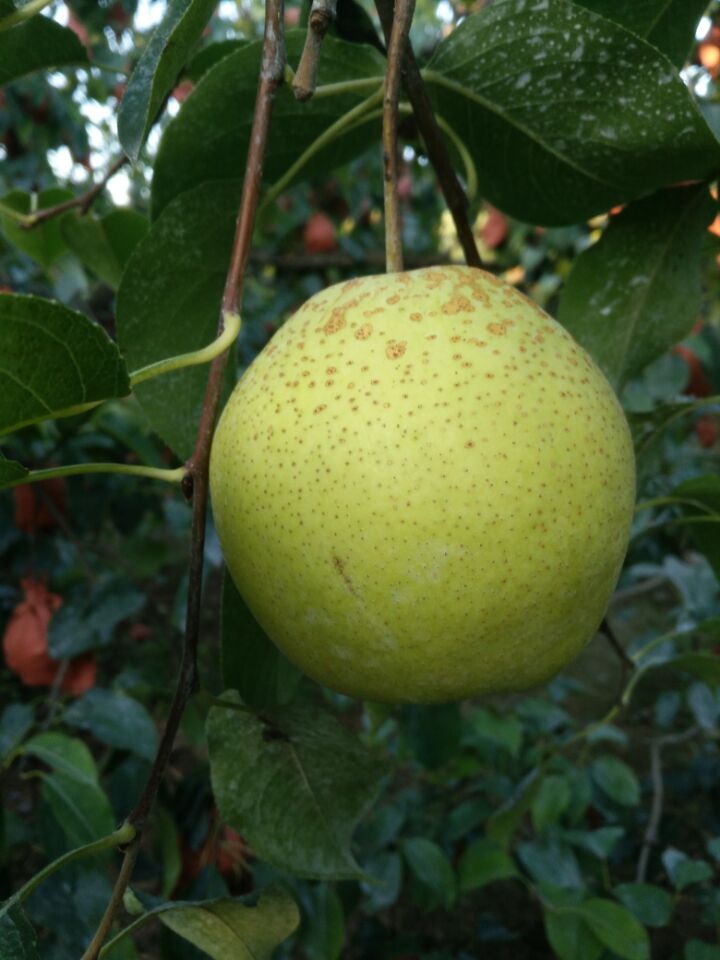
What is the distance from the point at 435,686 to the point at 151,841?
3.43 feet

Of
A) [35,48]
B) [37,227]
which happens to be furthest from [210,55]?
[37,227]

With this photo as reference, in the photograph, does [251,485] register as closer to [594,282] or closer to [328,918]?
[594,282]

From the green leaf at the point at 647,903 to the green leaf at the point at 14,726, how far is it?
0.92 meters

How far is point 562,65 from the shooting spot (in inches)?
28.0

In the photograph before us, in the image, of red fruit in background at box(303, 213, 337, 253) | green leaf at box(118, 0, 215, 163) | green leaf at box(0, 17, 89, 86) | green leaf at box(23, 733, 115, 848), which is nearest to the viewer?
green leaf at box(118, 0, 215, 163)

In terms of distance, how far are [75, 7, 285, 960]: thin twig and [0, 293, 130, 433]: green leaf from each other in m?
0.09

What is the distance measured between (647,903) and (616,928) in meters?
0.23

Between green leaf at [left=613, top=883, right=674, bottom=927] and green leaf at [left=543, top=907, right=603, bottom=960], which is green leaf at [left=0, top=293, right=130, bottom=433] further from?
green leaf at [left=613, top=883, right=674, bottom=927]

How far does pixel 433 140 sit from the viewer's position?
75 centimetres

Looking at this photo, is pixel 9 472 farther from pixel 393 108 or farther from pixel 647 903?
pixel 647 903

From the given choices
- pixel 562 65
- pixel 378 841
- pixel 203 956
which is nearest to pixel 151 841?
pixel 378 841

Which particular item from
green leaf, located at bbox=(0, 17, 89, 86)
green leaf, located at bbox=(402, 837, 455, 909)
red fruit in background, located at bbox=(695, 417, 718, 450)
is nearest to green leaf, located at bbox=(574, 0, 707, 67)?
green leaf, located at bbox=(0, 17, 89, 86)

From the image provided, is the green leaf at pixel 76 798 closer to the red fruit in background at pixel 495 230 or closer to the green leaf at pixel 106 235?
the green leaf at pixel 106 235

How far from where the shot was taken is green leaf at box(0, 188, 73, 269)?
1.18 m
